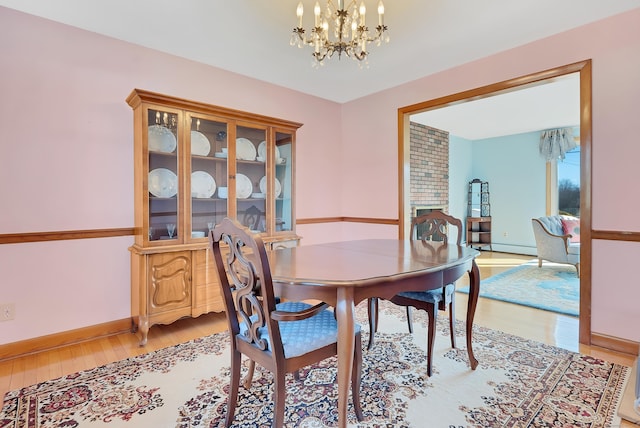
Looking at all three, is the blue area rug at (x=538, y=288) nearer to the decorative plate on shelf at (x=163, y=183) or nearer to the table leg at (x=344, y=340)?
the table leg at (x=344, y=340)

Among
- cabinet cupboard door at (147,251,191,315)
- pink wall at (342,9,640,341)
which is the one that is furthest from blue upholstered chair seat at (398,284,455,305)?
cabinet cupboard door at (147,251,191,315)

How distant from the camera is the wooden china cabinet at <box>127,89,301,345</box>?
236 centimetres

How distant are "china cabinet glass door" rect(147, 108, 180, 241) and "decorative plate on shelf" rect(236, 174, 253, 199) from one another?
539 millimetres

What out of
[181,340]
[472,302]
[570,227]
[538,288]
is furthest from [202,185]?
[570,227]

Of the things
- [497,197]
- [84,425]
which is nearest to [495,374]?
[84,425]

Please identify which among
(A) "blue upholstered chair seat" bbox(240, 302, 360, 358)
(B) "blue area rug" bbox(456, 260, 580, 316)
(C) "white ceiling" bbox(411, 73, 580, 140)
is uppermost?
(C) "white ceiling" bbox(411, 73, 580, 140)

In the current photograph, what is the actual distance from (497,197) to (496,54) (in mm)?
4563

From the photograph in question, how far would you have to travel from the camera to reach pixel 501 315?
2.91 meters

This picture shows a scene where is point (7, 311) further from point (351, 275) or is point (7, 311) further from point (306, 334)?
point (351, 275)

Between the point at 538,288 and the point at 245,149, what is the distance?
3678 mm

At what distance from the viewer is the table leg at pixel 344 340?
1227mm

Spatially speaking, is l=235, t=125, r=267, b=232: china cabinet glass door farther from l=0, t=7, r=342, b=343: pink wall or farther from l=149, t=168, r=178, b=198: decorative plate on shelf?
l=0, t=7, r=342, b=343: pink wall

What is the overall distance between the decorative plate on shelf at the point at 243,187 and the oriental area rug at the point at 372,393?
1310 millimetres

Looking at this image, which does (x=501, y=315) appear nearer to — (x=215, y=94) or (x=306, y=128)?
(x=306, y=128)
